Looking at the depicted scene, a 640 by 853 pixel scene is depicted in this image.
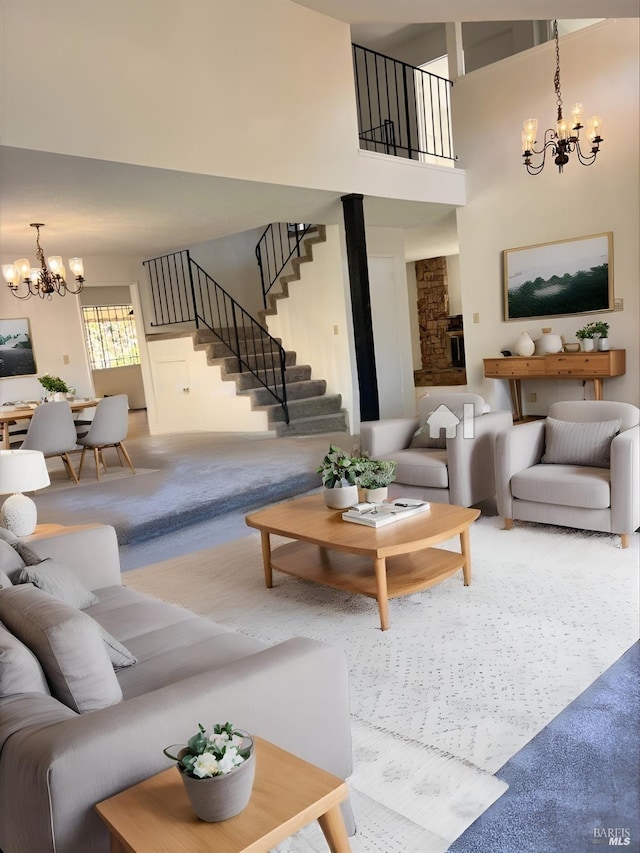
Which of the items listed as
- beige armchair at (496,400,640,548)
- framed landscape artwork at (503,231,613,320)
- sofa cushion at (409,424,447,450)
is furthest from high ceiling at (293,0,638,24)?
sofa cushion at (409,424,447,450)

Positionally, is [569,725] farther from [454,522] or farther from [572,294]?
[572,294]

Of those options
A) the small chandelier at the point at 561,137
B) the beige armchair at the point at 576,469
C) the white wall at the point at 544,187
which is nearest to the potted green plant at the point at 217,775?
the beige armchair at the point at 576,469

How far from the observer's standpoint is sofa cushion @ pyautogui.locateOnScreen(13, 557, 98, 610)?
7.12 feet

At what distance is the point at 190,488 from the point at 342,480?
238 centimetres

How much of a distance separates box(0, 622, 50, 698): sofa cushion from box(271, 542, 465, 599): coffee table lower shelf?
1714 millimetres

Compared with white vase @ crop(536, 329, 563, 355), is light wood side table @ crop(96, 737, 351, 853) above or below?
below

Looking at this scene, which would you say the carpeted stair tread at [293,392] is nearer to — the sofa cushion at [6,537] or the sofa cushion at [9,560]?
the sofa cushion at [6,537]

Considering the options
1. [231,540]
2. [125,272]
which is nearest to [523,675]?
[231,540]

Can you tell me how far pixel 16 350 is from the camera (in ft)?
26.7

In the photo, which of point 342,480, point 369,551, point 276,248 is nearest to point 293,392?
point 276,248

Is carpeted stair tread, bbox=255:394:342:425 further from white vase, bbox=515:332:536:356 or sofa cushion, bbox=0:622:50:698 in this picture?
sofa cushion, bbox=0:622:50:698

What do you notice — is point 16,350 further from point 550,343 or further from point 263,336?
point 550,343

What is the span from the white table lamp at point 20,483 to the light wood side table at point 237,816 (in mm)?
2073

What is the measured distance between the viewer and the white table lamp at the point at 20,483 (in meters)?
3.10
